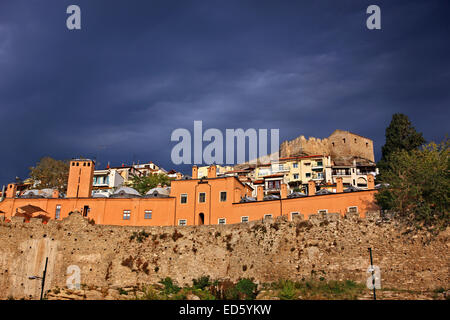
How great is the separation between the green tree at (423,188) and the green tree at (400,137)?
25842mm

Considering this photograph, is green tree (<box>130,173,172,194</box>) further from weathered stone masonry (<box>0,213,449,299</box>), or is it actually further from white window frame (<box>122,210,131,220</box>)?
weathered stone masonry (<box>0,213,449,299</box>)

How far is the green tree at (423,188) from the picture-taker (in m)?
39.7

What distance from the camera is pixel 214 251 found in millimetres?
50438

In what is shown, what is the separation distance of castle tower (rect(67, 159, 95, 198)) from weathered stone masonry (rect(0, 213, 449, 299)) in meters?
10.2

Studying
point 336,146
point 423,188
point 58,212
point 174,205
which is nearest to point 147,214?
point 174,205

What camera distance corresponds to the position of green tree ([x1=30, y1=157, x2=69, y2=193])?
85062mm

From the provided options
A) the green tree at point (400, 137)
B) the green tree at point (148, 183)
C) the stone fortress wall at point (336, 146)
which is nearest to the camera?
the green tree at point (400, 137)

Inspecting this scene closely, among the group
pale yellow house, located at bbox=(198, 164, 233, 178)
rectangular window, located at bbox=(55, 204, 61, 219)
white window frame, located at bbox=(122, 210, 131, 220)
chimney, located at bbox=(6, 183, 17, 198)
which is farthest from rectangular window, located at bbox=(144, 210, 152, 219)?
pale yellow house, located at bbox=(198, 164, 233, 178)

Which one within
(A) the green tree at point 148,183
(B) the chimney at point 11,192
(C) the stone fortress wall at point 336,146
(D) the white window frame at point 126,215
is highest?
(C) the stone fortress wall at point 336,146

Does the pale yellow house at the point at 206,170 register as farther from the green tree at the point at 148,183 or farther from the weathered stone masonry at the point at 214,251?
the weathered stone masonry at the point at 214,251

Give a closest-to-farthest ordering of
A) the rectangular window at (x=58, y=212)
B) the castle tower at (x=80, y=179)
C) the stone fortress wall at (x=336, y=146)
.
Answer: the rectangular window at (x=58, y=212) → the castle tower at (x=80, y=179) → the stone fortress wall at (x=336, y=146)

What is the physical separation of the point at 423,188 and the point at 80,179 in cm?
4685

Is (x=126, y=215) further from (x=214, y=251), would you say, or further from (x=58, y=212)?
(x=214, y=251)

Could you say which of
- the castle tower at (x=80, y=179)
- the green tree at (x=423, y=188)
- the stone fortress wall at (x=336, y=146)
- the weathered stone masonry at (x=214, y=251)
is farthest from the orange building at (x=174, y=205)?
the stone fortress wall at (x=336, y=146)
